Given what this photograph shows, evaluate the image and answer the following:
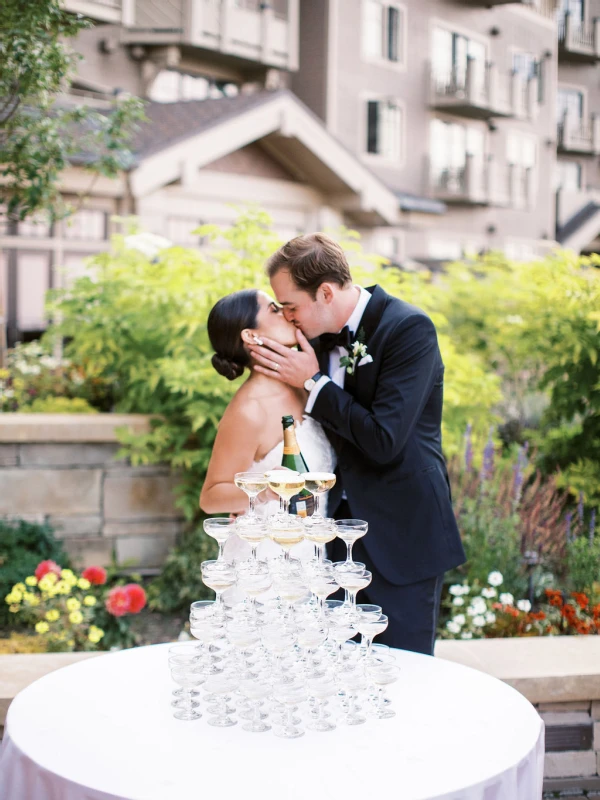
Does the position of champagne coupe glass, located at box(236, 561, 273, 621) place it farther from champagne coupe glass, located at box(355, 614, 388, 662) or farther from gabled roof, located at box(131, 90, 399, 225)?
gabled roof, located at box(131, 90, 399, 225)

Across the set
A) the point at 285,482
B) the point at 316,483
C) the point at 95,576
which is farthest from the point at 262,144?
the point at 285,482

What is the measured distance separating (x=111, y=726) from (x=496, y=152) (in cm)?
2630

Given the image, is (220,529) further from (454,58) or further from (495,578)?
(454,58)

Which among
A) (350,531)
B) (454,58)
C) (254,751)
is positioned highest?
(454,58)

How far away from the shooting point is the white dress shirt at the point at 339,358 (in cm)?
318

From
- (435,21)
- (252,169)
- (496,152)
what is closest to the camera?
(252,169)

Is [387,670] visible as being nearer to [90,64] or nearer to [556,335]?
[556,335]

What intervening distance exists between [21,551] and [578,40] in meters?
29.4

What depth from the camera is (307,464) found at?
3320mm

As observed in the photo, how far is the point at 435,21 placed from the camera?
2406cm

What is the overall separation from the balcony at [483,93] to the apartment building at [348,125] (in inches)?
2.4

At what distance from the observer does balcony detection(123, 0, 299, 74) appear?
18.5m

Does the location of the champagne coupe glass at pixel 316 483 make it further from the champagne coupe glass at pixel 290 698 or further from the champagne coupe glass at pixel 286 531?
the champagne coupe glass at pixel 290 698

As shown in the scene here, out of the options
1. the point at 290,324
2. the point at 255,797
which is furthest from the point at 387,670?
the point at 290,324
